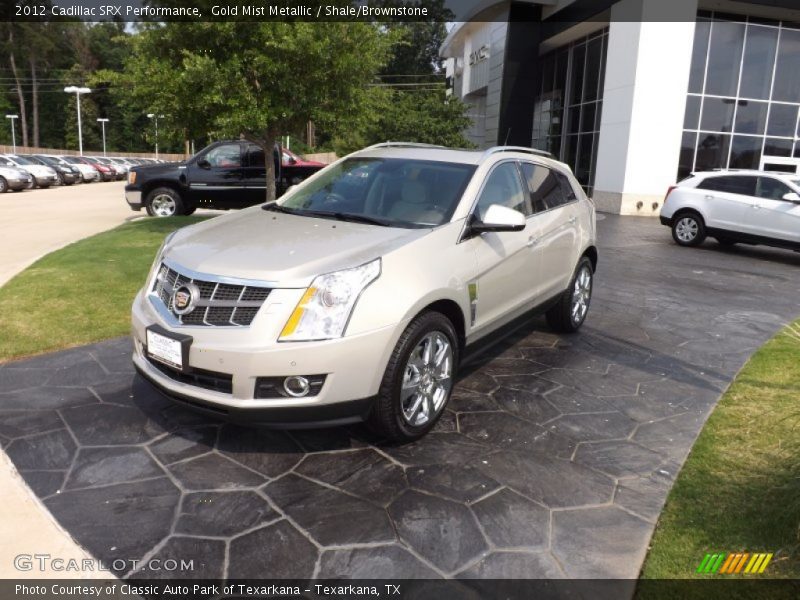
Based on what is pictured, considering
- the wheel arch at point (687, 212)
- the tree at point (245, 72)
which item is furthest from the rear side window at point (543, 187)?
the wheel arch at point (687, 212)

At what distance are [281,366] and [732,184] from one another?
40.8 feet

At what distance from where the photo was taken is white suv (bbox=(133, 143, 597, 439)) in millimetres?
3301

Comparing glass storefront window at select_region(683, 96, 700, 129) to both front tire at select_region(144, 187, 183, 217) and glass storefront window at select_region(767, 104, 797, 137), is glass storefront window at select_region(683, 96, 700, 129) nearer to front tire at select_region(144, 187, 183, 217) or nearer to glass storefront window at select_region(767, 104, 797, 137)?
glass storefront window at select_region(767, 104, 797, 137)

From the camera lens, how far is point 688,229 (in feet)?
45.0

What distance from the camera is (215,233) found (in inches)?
162

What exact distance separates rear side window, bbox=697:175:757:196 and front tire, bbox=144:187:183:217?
1158 centimetres

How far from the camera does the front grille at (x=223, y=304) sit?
3.34 meters

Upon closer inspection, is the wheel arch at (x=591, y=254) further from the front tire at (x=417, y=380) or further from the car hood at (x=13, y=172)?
the car hood at (x=13, y=172)

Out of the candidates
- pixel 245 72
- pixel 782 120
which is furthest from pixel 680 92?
pixel 245 72

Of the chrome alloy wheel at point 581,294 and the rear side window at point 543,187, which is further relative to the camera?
the chrome alloy wheel at point 581,294

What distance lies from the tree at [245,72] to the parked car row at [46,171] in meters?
19.8

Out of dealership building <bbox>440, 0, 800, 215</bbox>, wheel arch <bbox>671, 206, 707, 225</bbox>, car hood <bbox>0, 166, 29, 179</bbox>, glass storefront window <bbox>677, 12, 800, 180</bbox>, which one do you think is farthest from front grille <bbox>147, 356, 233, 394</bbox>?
car hood <bbox>0, 166, 29, 179</bbox>

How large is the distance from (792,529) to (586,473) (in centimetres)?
103

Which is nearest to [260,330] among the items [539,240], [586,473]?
[586,473]
